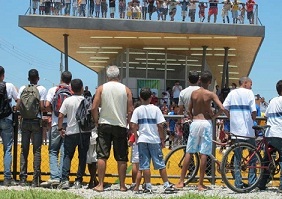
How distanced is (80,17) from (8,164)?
16934mm

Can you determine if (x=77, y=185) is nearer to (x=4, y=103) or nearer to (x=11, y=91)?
(x=4, y=103)

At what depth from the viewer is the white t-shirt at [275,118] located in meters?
9.77

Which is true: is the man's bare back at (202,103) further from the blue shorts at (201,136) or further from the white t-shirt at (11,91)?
the white t-shirt at (11,91)

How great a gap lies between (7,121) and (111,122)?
1.98m

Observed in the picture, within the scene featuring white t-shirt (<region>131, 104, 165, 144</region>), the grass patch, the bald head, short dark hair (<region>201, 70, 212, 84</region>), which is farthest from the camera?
the bald head

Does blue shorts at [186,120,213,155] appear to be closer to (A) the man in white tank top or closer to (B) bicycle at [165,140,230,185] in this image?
(B) bicycle at [165,140,230,185]

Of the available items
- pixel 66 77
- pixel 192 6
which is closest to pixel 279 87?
pixel 66 77

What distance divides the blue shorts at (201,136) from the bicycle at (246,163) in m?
0.34

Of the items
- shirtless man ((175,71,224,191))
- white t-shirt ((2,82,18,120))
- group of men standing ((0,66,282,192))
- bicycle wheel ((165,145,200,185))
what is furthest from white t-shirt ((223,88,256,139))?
white t-shirt ((2,82,18,120))

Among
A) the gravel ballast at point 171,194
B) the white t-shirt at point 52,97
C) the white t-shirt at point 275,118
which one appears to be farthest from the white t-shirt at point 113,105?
the white t-shirt at point 275,118

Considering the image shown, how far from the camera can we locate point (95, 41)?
1219 inches

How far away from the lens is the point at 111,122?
9656mm

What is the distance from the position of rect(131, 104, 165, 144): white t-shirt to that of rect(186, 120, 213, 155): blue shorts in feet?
1.85

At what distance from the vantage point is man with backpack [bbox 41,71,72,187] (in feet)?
33.4
